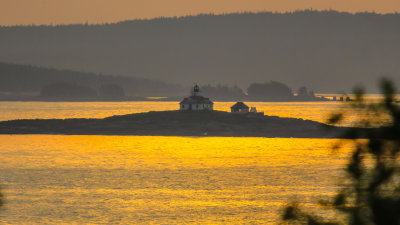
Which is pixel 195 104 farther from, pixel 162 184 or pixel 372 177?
pixel 372 177

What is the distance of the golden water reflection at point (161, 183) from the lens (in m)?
38.4

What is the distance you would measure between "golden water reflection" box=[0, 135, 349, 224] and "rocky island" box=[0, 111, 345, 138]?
9748mm

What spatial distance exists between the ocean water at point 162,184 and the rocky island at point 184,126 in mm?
9776

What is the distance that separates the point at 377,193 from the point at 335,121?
1270 mm

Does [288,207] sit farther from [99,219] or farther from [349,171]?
[99,219]

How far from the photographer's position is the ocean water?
3831 cm

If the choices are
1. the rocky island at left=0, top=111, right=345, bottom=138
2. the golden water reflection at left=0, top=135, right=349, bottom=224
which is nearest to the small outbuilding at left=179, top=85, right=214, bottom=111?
the rocky island at left=0, top=111, right=345, bottom=138

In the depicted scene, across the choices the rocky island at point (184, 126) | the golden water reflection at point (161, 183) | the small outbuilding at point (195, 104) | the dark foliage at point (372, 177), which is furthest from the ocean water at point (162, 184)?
the small outbuilding at point (195, 104)

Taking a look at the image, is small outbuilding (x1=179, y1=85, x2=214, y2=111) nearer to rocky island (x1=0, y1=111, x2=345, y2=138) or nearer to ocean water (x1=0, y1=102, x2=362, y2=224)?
rocky island (x1=0, y1=111, x2=345, y2=138)

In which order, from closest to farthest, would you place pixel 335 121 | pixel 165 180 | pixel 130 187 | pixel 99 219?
pixel 335 121, pixel 99 219, pixel 130 187, pixel 165 180

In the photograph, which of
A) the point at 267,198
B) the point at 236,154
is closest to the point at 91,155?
the point at 236,154

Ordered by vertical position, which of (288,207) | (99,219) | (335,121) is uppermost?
(335,121)

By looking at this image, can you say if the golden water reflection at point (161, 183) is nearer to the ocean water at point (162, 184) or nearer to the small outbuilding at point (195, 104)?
the ocean water at point (162, 184)

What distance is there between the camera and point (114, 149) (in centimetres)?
9581
